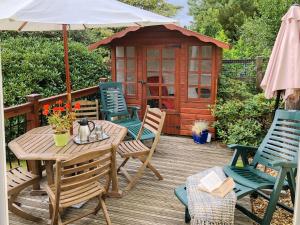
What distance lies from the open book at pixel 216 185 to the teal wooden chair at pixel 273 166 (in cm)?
10

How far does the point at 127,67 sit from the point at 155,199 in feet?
11.0

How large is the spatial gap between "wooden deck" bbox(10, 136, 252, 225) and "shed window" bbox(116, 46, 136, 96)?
68.1 inches

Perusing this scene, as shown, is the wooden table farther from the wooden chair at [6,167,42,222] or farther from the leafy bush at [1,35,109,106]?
the leafy bush at [1,35,109,106]

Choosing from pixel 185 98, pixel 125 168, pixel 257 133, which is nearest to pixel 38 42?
pixel 185 98

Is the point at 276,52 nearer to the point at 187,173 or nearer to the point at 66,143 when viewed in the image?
the point at 187,173

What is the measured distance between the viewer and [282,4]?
702 centimetres

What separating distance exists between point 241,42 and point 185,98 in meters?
5.36

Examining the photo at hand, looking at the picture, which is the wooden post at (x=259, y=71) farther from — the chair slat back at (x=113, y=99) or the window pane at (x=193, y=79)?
the chair slat back at (x=113, y=99)

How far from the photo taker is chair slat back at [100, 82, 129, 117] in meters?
5.79

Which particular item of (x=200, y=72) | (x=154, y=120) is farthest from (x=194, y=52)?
(x=154, y=120)

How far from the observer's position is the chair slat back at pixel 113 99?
5788 millimetres

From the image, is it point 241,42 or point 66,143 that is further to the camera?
point 241,42

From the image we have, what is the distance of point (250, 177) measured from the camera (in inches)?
125

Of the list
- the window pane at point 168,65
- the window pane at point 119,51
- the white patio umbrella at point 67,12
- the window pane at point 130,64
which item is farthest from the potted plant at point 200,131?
the white patio umbrella at point 67,12
